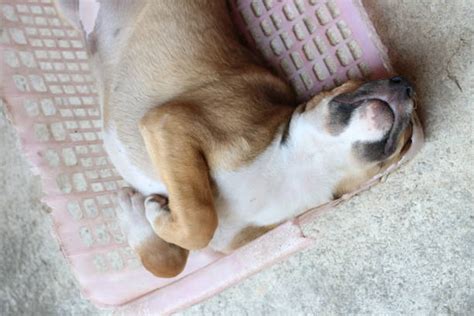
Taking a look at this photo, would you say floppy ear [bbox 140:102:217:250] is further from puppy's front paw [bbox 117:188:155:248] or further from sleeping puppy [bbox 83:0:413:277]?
puppy's front paw [bbox 117:188:155:248]

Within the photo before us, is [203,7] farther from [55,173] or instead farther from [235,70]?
[55,173]

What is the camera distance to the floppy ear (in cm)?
195

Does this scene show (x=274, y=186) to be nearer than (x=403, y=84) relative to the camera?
No

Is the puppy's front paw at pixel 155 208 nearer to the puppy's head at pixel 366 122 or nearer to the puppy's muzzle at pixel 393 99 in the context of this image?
the puppy's head at pixel 366 122

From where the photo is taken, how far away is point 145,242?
7.66ft

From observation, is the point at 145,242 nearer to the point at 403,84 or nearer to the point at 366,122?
the point at 366,122

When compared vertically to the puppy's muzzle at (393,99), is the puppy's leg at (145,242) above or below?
below

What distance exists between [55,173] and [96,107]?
407 millimetres

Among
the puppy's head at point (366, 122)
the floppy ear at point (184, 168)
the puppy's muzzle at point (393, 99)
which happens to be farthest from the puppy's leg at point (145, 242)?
the puppy's muzzle at point (393, 99)

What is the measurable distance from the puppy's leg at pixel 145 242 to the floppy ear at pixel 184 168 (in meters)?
0.22

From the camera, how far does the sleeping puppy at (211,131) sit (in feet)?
6.33

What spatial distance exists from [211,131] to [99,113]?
838mm

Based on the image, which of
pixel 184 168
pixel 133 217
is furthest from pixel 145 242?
pixel 184 168

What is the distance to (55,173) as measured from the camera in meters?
2.43
